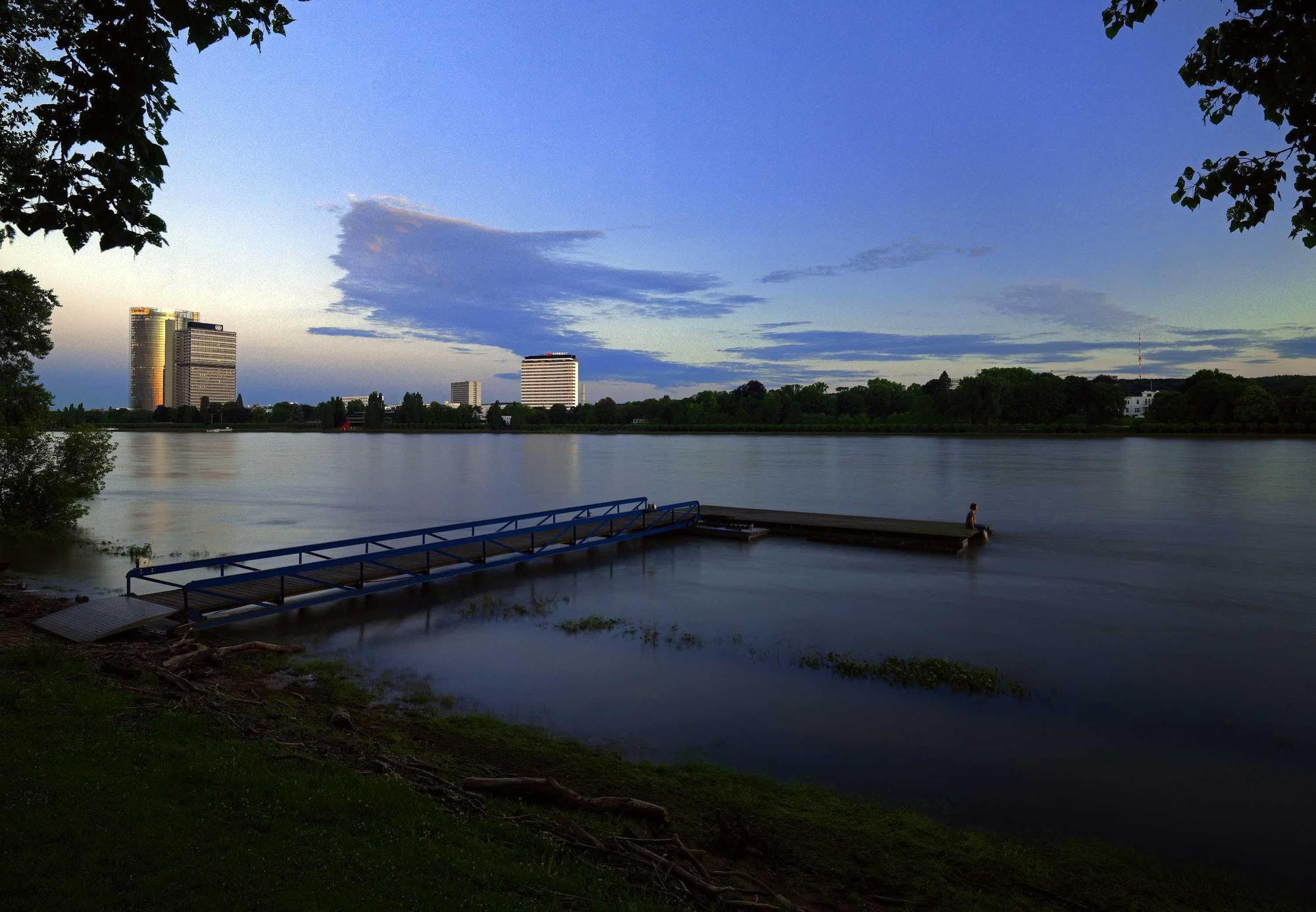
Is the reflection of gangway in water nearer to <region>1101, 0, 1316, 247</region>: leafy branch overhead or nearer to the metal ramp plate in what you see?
the metal ramp plate

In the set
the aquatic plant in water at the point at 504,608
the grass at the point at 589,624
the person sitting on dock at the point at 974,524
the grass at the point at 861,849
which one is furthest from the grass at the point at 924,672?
the person sitting on dock at the point at 974,524

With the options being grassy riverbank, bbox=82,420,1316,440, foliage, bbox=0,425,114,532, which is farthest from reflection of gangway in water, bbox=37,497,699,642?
grassy riverbank, bbox=82,420,1316,440

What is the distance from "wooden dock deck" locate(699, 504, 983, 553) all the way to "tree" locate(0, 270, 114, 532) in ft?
74.8

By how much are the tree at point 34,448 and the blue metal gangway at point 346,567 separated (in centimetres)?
839

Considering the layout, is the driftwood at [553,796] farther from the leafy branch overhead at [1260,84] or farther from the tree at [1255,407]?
the tree at [1255,407]

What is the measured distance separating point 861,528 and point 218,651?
20919mm

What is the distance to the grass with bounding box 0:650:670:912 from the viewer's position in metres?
4.48

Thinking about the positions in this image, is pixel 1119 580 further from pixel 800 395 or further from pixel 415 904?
pixel 800 395

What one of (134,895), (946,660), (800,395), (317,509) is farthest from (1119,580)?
(800,395)

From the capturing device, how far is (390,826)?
5.74m

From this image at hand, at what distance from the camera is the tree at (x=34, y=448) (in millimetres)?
22062

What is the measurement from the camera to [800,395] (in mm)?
190875

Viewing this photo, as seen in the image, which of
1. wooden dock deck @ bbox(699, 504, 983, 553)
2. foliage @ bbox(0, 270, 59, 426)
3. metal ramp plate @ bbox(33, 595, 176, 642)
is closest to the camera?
metal ramp plate @ bbox(33, 595, 176, 642)

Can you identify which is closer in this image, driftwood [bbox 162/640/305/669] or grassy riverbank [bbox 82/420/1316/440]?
driftwood [bbox 162/640/305/669]
